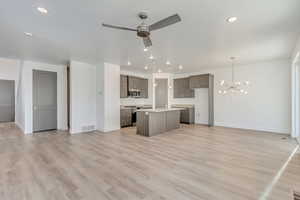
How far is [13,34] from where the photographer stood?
3488mm

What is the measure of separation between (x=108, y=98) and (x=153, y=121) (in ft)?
6.96

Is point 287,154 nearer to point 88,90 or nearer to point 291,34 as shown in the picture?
point 291,34

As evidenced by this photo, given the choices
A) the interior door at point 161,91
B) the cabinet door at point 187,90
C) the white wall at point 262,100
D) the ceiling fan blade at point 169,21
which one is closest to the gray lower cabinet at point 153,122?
the cabinet door at point 187,90

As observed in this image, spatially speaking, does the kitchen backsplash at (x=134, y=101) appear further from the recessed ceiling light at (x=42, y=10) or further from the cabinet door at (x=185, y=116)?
the recessed ceiling light at (x=42, y=10)

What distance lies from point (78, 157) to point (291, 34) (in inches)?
221

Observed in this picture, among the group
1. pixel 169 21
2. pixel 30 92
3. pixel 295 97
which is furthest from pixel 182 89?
pixel 30 92

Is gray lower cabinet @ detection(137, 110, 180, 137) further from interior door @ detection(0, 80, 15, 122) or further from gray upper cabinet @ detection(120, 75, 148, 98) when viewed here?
interior door @ detection(0, 80, 15, 122)

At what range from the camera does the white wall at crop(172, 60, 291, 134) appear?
18.8ft

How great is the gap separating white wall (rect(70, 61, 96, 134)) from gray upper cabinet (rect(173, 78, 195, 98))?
181 inches

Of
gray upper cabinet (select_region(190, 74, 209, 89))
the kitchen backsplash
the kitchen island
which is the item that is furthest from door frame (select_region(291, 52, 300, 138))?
the kitchen backsplash

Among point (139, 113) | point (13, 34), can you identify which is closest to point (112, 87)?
point (139, 113)

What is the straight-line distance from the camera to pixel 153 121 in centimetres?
565

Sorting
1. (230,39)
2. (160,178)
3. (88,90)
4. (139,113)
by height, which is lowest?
(160,178)

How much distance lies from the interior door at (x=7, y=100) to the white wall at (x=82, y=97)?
5738mm
